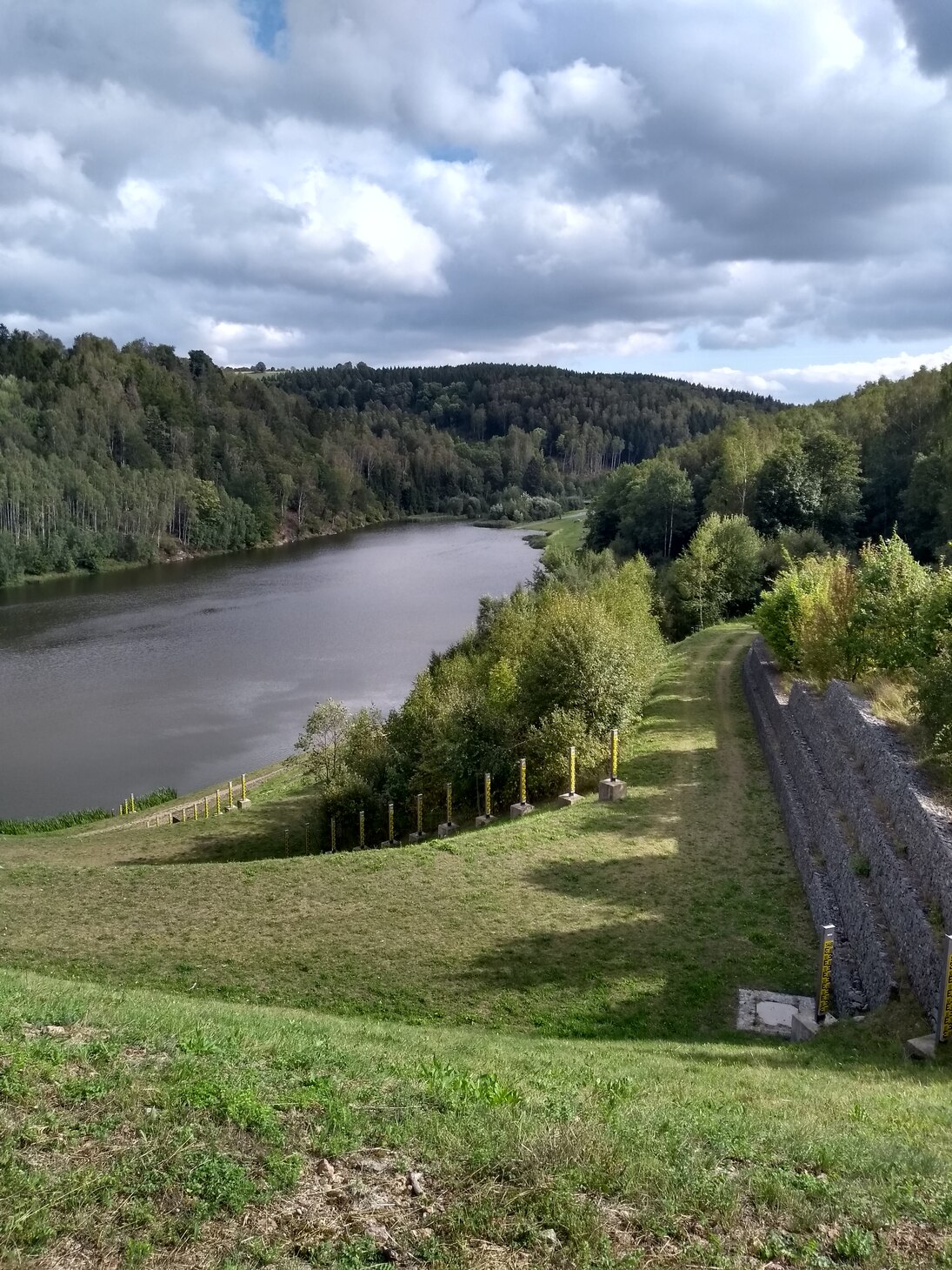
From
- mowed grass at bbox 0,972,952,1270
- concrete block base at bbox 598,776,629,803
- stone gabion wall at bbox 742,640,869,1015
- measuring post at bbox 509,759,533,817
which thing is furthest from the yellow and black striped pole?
measuring post at bbox 509,759,533,817

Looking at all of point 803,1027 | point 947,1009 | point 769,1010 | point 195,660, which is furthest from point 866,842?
point 195,660

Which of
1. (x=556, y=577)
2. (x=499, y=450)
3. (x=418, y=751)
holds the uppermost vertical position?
(x=499, y=450)

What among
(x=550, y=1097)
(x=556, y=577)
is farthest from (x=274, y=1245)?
(x=556, y=577)

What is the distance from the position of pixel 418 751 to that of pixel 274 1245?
21.0m

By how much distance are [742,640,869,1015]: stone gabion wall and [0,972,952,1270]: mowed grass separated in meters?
3.04

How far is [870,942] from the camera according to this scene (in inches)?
466

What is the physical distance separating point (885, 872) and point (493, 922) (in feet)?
19.2

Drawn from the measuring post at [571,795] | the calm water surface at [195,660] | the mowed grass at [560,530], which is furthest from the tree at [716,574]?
the mowed grass at [560,530]

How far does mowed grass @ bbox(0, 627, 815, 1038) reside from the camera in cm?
1202

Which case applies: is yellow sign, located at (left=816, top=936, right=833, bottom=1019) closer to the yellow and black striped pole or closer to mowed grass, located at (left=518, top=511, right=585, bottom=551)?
the yellow and black striped pole

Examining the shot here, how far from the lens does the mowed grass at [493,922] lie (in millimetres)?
12016

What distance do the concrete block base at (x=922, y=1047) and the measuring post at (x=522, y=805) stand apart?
12.3 metres

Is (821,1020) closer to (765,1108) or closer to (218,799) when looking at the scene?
(765,1108)

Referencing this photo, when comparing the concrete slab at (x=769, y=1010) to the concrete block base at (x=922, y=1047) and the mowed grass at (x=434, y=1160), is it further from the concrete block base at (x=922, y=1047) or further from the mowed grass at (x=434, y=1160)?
the mowed grass at (x=434, y=1160)
